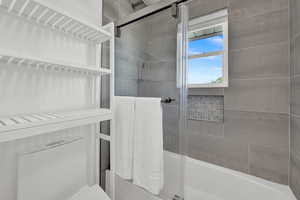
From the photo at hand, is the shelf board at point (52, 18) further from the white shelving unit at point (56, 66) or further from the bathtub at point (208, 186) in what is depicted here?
the bathtub at point (208, 186)

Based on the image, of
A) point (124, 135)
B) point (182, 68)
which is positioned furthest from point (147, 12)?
point (124, 135)

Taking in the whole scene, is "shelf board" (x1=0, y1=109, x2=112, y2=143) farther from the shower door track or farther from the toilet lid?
the shower door track

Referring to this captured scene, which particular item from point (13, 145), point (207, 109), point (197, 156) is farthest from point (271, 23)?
point (13, 145)

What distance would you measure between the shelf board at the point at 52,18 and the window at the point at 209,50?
884 millimetres

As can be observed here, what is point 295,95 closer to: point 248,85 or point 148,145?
point 248,85

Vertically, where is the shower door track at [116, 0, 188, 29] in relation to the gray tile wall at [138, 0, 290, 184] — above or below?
above

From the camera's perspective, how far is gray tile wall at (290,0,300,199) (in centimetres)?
97

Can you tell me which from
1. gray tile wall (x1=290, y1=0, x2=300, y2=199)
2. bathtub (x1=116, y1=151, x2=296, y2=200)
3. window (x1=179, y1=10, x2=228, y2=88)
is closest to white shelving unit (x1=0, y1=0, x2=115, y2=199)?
bathtub (x1=116, y1=151, x2=296, y2=200)

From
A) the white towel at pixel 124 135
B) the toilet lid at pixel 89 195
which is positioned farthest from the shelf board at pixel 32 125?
the toilet lid at pixel 89 195

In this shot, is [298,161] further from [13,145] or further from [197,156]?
[13,145]

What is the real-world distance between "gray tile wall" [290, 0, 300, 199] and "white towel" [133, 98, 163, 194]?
0.99 meters

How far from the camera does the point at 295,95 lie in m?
1.00

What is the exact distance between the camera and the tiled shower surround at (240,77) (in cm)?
98

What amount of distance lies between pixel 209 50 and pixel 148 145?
1171mm
